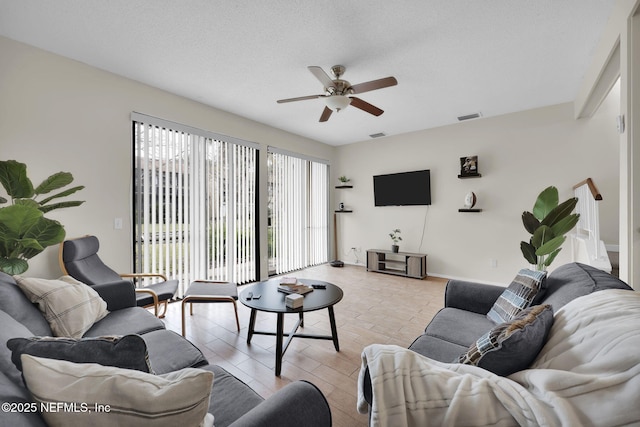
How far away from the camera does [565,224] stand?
2148 millimetres

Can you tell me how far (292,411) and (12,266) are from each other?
2.13 meters

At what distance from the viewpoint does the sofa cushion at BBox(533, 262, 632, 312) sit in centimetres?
Answer: 125

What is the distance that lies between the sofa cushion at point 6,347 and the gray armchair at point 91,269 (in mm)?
1073

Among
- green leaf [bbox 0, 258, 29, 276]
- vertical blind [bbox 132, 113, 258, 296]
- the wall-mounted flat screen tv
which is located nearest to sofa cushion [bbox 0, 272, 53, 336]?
green leaf [bbox 0, 258, 29, 276]

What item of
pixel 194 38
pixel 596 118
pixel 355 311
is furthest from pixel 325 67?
pixel 596 118

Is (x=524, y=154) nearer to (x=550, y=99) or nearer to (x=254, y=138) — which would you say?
(x=550, y=99)

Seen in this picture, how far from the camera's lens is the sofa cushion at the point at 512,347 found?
943mm

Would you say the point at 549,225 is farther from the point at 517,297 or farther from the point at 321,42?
the point at 321,42

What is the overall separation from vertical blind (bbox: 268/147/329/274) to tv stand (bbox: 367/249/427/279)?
4.08 feet

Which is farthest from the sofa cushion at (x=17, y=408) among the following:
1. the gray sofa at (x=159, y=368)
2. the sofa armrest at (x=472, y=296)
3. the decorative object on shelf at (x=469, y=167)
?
the decorative object on shelf at (x=469, y=167)

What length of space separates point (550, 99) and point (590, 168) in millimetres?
1079

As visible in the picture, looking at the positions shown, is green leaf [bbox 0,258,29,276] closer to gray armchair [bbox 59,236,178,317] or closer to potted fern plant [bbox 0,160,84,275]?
potted fern plant [bbox 0,160,84,275]

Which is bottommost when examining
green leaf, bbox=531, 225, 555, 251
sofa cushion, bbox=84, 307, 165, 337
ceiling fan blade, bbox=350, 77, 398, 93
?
sofa cushion, bbox=84, 307, 165, 337

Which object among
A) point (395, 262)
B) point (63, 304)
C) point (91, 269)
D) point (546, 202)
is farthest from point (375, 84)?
point (395, 262)
